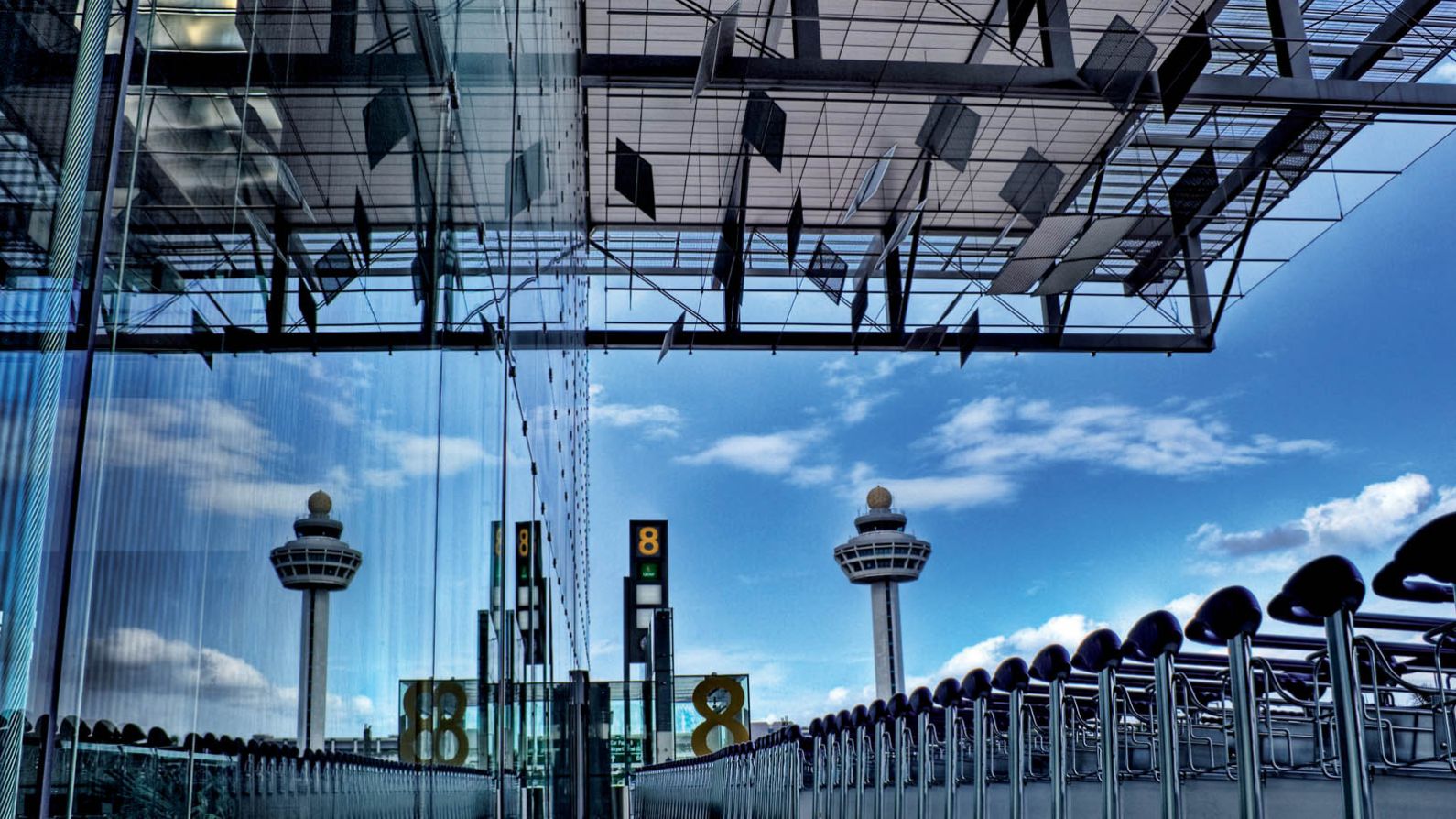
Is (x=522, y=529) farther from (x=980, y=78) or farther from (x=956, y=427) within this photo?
(x=956, y=427)

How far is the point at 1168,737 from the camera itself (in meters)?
2.97

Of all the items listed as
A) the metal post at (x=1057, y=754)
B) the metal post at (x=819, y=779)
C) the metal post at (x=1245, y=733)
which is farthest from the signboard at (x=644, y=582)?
the metal post at (x=1245, y=733)

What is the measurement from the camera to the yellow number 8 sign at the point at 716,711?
18.6 m

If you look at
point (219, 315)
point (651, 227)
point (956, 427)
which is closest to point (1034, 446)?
point (956, 427)

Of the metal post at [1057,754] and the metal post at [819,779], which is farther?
the metal post at [819,779]

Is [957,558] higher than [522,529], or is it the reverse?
[957,558]

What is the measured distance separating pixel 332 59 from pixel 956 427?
7340 centimetres

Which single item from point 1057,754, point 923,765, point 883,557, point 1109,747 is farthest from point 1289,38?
point 883,557

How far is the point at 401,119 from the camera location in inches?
86.4

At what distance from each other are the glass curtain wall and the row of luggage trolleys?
1762mm

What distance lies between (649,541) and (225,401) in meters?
23.2

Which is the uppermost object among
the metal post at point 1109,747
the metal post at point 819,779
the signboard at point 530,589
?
the signboard at point 530,589

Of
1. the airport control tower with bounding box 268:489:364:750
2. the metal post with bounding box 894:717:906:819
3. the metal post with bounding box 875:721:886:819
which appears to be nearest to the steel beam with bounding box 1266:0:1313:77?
the metal post with bounding box 875:721:886:819

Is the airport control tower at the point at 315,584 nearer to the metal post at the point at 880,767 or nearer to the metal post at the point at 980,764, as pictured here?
the metal post at the point at 980,764
